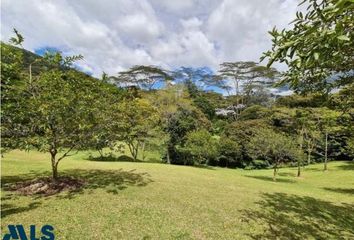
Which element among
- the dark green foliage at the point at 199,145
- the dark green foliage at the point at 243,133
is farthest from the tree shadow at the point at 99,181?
the dark green foliage at the point at 243,133

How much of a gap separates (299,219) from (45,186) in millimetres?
10993

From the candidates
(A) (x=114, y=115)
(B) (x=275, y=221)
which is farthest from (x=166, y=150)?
(B) (x=275, y=221)

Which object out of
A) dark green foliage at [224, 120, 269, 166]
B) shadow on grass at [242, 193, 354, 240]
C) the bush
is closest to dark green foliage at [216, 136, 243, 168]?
the bush

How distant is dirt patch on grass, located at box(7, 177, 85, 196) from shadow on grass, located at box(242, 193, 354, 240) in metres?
7.86

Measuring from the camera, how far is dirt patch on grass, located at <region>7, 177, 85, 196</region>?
40.2 feet

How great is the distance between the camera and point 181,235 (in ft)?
28.9

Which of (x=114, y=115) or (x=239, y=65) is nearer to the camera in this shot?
(x=114, y=115)

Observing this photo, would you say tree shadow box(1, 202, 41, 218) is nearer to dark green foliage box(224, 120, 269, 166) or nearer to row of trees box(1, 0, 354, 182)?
row of trees box(1, 0, 354, 182)

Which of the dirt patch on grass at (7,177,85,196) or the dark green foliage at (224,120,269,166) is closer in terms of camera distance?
the dirt patch on grass at (7,177,85,196)

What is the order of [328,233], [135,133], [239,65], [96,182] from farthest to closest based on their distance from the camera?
[239,65] → [135,133] → [96,182] → [328,233]

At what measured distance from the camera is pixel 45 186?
12.8 m

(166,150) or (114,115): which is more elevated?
(114,115)

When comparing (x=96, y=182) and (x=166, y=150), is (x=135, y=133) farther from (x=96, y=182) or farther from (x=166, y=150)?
(x=96, y=182)

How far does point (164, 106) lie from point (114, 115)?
72.8ft
